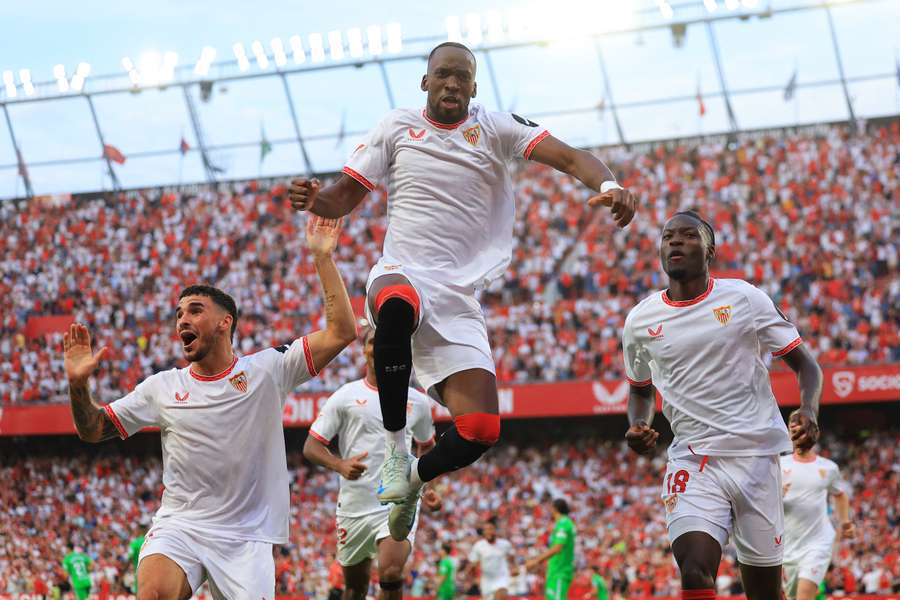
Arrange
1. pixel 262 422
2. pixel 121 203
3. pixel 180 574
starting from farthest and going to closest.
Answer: pixel 121 203, pixel 262 422, pixel 180 574

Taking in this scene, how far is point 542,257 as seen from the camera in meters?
29.7

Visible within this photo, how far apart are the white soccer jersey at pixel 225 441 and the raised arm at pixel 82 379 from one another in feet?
0.68

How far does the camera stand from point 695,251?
22.5 ft

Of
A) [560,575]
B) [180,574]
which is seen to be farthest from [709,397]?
[560,575]

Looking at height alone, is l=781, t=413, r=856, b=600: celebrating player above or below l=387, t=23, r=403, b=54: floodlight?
below

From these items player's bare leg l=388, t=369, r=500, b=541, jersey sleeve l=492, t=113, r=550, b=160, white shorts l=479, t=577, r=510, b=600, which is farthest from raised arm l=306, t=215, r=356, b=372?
white shorts l=479, t=577, r=510, b=600

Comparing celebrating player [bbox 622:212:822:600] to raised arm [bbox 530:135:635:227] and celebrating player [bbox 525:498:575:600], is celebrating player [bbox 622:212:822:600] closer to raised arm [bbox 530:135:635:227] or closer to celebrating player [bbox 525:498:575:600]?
raised arm [bbox 530:135:635:227]

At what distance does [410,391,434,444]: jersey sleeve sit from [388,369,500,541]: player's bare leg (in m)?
3.75

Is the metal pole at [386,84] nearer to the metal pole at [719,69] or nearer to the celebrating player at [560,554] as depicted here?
the metal pole at [719,69]

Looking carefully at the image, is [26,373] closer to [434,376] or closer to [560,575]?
[560,575]

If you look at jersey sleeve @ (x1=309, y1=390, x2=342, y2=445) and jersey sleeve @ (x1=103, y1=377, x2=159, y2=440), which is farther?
jersey sleeve @ (x1=309, y1=390, x2=342, y2=445)

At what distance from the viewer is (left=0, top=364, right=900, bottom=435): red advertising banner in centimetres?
2370

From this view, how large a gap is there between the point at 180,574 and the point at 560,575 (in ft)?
29.7

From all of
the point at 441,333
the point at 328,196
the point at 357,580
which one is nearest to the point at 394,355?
the point at 441,333
